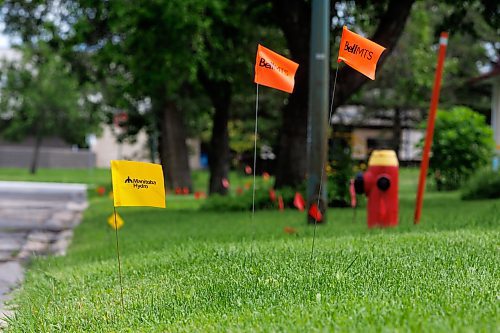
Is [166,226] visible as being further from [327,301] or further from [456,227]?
[327,301]

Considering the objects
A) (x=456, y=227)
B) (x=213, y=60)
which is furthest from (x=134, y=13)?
(x=456, y=227)

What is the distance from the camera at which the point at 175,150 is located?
27.9 meters

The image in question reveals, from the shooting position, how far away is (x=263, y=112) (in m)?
39.0

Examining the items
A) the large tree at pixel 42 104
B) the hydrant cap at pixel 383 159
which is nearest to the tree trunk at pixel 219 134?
the hydrant cap at pixel 383 159

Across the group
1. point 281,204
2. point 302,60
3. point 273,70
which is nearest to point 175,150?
Result: point 302,60

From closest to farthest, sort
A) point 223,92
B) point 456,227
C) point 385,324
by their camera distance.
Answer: point 385,324, point 456,227, point 223,92

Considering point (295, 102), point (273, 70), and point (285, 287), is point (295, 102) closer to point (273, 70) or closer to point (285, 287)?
point (273, 70)

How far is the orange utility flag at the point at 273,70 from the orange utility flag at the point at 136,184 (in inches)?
61.6

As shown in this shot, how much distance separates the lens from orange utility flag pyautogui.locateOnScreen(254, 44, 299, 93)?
681 cm

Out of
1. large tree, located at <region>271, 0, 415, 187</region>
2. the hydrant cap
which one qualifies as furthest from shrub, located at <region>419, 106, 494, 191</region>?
the hydrant cap

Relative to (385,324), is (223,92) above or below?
above

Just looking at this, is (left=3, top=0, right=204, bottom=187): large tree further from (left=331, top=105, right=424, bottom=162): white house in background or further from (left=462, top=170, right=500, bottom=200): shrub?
(left=331, top=105, right=424, bottom=162): white house in background

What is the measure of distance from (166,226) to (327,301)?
350 inches

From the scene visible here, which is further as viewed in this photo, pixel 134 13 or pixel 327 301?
pixel 134 13
